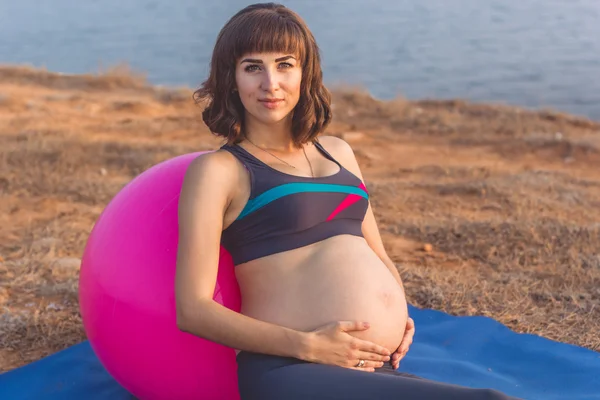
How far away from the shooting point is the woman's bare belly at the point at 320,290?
2.47 meters

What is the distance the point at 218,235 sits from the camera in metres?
2.43

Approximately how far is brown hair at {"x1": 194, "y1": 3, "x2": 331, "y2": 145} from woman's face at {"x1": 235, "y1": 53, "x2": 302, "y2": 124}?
32 millimetres

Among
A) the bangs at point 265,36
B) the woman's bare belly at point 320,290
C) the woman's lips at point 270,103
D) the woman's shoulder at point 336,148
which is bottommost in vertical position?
the woman's bare belly at point 320,290

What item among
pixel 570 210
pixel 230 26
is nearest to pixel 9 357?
pixel 230 26

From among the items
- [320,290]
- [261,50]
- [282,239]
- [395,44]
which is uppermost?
[261,50]

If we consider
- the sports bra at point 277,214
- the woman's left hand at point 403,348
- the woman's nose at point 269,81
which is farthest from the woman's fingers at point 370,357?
the woman's nose at point 269,81

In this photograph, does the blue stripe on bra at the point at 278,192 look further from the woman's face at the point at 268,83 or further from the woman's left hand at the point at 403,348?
the woman's left hand at the point at 403,348

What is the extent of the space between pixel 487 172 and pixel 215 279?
5873 millimetres

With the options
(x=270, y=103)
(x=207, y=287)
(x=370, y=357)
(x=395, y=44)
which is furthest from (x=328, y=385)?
(x=395, y=44)

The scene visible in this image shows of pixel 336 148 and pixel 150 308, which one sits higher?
pixel 336 148

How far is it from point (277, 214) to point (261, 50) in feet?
1.95

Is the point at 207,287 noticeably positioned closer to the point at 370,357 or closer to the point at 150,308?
the point at 150,308

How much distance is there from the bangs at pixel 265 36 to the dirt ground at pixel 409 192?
2.15 m

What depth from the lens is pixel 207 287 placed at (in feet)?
7.86
